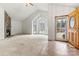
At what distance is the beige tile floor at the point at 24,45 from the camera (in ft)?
8.22

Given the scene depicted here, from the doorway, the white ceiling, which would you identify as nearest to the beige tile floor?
the doorway

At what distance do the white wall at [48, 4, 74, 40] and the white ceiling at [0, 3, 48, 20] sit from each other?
0.39ft

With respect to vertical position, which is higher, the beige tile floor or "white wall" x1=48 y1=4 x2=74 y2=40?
"white wall" x1=48 y1=4 x2=74 y2=40

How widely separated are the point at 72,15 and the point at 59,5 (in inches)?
10.7

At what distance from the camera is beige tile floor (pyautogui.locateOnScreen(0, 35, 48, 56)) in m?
2.51

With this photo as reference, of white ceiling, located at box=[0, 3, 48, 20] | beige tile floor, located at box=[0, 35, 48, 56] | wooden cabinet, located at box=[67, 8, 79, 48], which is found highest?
white ceiling, located at box=[0, 3, 48, 20]

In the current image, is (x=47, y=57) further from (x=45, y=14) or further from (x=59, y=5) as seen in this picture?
(x=59, y=5)

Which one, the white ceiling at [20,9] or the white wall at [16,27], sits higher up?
the white ceiling at [20,9]

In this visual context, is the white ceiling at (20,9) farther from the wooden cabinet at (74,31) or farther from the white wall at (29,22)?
the wooden cabinet at (74,31)

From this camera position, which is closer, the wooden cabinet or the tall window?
the wooden cabinet

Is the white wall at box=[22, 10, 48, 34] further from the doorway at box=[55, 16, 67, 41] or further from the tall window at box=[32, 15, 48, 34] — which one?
the doorway at box=[55, 16, 67, 41]

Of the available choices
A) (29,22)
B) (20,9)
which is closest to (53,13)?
(29,22)

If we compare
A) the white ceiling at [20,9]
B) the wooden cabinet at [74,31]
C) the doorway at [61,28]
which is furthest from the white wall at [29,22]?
the wooden cabinet at [74,31]

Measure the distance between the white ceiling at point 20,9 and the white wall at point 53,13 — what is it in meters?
0.12
